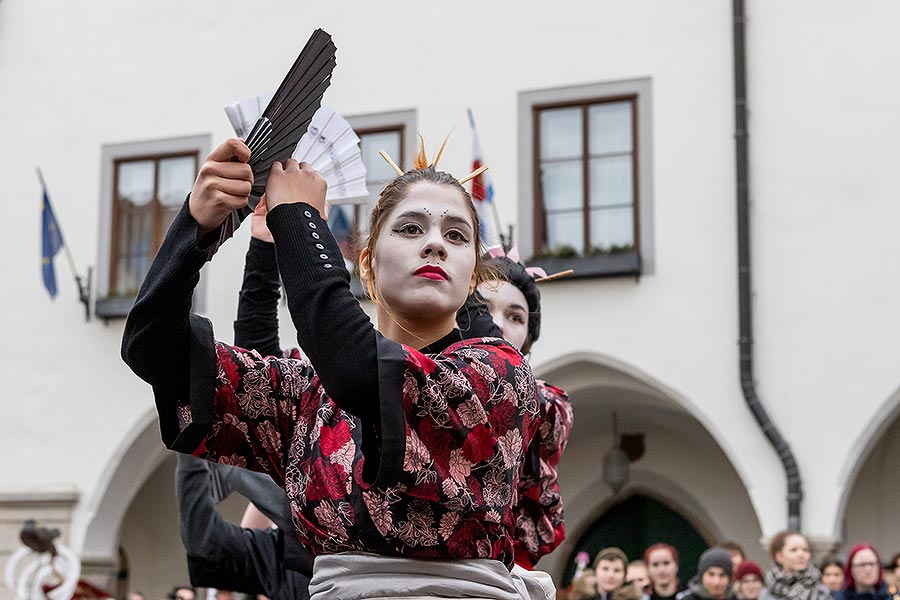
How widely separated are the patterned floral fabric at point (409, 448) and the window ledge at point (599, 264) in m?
9.53

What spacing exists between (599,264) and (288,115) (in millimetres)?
9770

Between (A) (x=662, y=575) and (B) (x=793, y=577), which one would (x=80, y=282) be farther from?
(B) (x=793, y=577)

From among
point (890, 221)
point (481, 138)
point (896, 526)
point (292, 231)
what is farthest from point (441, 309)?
point (896, 526)

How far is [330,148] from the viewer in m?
2.77

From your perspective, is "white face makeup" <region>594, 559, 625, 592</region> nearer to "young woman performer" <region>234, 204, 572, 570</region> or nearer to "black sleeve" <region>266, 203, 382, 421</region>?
"young woman performer" <region>234, 204, 572, 570</region>

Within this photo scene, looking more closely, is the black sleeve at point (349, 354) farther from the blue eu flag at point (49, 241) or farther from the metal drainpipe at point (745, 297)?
the blue eu flag at point (49, 241)

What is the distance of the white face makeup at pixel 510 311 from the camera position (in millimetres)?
3811

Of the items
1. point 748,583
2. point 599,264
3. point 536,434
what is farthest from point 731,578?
point 599,264

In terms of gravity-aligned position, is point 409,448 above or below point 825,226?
below

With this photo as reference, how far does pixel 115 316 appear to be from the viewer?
45.0 feet

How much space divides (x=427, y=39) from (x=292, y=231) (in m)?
10.8


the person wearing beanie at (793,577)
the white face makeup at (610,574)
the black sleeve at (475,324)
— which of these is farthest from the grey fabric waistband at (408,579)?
the person wearing beanie at (793,577)

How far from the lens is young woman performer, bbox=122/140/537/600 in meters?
2.31

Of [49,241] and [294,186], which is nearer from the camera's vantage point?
[294,186]
